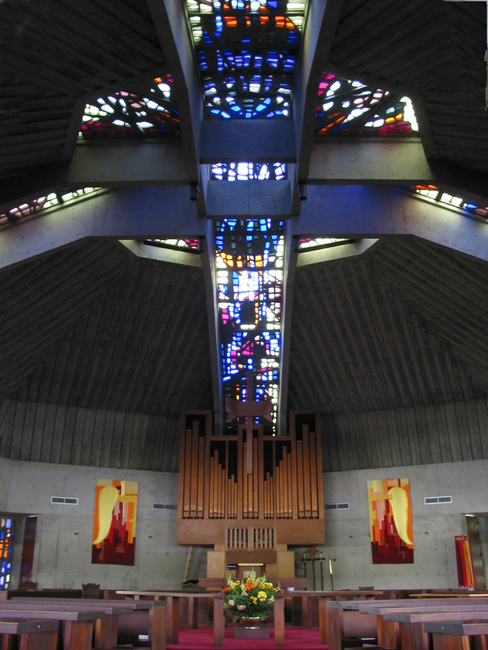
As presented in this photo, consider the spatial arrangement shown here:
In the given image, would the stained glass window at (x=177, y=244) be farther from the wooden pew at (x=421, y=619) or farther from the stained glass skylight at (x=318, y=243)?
the wooden pew at (x=421, y=619)

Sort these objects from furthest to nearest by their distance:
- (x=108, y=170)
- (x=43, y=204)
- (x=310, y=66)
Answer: (x=43, y=204)
(x=108, y=170)
(x=310, y=66)

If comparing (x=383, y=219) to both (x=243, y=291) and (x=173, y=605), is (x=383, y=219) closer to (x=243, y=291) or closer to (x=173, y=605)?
(x=243, y=291)

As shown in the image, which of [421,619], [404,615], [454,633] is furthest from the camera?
[404,615]

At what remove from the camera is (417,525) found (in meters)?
14.7

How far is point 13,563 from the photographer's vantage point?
14289mm

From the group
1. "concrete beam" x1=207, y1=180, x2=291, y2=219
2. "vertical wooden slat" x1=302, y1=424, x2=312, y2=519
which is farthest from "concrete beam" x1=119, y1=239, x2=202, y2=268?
"vertical wooden slat" x1=302, y1=424, x2=312, y2=519

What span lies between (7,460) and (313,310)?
761cm

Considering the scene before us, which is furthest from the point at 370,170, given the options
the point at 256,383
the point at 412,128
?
the point at 256,383

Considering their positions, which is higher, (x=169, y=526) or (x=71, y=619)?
(x=169, y=526)

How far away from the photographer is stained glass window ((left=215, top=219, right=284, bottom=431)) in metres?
13.1

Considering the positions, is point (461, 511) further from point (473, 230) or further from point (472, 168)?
point (472, 168)

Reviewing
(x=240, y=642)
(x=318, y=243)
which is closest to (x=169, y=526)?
(x=240, y=642)

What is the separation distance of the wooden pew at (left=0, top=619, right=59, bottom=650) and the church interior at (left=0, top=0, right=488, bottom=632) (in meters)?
5.39

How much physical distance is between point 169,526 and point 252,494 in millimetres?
2292
